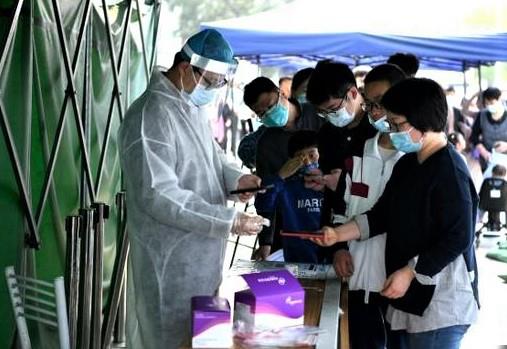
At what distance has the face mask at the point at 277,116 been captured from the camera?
3.99 metres

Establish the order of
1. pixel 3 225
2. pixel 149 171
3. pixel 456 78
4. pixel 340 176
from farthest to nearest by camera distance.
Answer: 1. pixel 456 78
2. pixel 3 225
3. pixel 340 176
4. pixel 149 171

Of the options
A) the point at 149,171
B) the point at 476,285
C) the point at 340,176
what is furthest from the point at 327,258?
the point at 149,171

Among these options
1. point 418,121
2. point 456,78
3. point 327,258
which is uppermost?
point 418,121

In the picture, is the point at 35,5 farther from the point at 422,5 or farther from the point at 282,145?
the point at 422,5

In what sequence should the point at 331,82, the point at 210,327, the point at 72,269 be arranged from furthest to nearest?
the point at 72,269, the point at 331,82, the point at 210,327

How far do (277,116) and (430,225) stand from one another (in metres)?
1.79

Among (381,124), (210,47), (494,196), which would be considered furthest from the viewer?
(494,196)

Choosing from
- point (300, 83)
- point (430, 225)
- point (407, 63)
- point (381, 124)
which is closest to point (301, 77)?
point (300, 83)

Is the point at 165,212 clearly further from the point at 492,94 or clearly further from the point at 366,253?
the point at 492,94

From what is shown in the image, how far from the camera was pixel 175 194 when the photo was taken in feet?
7.47

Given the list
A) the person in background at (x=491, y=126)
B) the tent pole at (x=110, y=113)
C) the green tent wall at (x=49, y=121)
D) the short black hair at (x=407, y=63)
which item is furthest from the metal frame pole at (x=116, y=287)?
the person in background at (x=491, y=126)

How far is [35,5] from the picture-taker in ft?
11.0

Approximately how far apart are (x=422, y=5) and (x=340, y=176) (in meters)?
5.96

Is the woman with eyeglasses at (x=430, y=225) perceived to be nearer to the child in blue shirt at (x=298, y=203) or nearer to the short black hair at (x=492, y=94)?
the child in blue shirt at (x=298, y=203)
